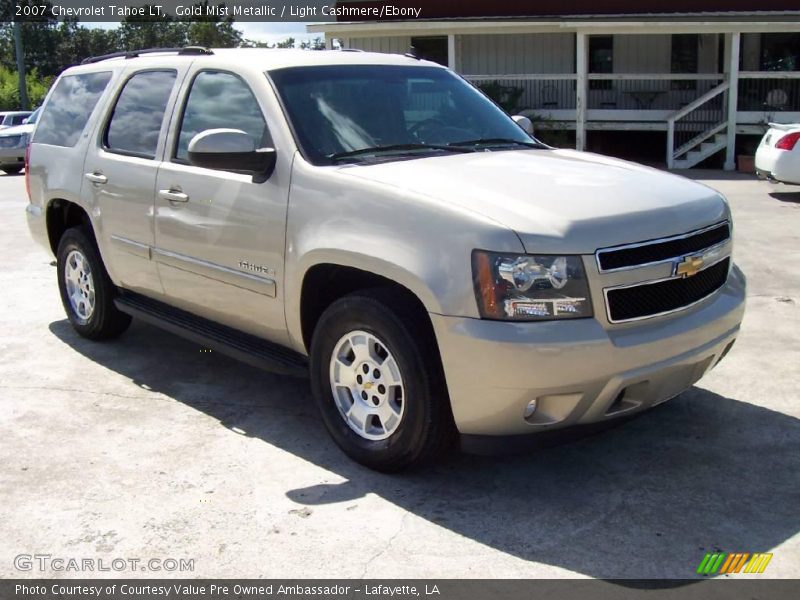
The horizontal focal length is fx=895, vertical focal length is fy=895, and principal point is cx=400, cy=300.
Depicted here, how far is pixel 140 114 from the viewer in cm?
560

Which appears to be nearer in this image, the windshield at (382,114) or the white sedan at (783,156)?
the windshield at (382,114)

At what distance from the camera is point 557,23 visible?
66.7 ft

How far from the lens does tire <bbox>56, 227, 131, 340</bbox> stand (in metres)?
6.12

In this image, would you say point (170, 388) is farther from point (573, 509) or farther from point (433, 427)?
point (573, 509)

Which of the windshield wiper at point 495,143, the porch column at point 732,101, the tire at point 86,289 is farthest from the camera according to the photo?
the porch column at point 732,101

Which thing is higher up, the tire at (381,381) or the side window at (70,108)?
the side window at (70,108)

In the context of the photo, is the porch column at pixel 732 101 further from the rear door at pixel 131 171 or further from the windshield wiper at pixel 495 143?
the rear door at pixel 131 171

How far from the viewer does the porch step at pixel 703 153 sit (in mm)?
19203

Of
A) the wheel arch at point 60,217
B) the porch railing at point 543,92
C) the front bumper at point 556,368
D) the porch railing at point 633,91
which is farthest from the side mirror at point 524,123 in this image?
the porch railing at point 543,92

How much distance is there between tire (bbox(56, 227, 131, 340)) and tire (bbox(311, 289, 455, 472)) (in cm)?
243

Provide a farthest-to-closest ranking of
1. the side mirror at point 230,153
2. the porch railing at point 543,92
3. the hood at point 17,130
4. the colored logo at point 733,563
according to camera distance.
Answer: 1. the porch railing at point 543,92
2. the hood at point 17,130
3. the side mirror at point 230,153
4. the colored logo at point 733,563

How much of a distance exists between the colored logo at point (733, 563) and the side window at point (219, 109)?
9.28ft

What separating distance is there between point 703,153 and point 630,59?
5032 millimetres

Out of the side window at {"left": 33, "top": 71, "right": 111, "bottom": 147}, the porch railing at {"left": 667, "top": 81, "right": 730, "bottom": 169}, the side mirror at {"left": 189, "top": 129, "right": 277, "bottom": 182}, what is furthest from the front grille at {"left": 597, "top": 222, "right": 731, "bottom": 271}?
the porch railing at {"left": 667, "top": 81, "right": 730, "bottom": 169}
